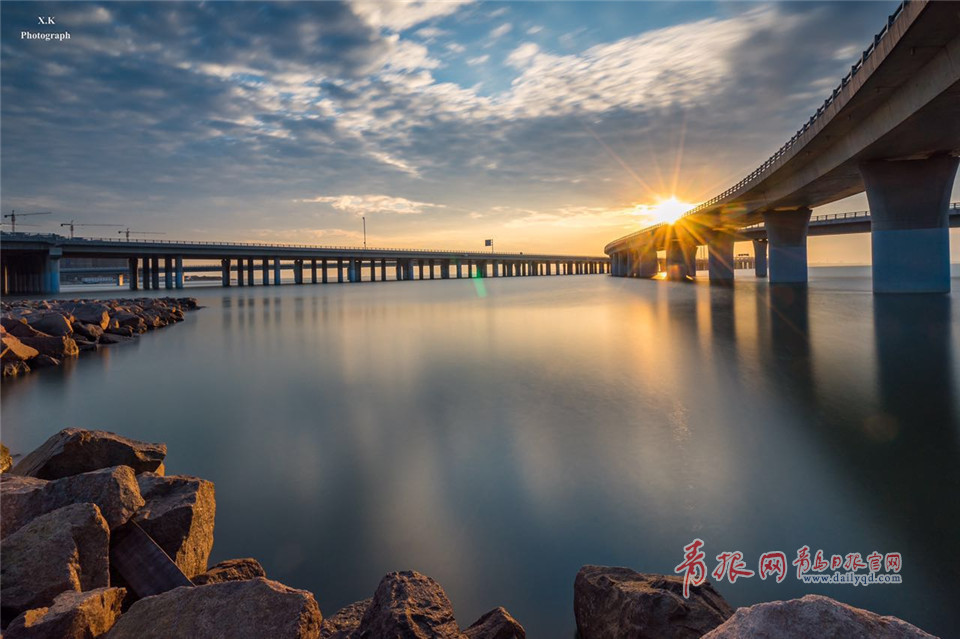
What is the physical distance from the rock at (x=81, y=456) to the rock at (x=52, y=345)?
15397 millimetres

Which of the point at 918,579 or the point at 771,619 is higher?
the point at 771,619

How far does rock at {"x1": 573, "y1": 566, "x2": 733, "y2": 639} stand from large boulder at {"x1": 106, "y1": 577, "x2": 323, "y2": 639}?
2.06 meters

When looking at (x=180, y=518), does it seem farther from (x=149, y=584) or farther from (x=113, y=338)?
(x=113, y=338)

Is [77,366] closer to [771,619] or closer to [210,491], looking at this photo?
[210,491]

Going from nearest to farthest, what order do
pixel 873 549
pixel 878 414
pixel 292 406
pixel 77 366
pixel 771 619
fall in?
pixel 771 619 < pixel 873 549 < pixel 878 414 < pixel 292 406 < pixel 77 366

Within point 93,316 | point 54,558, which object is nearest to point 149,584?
point 54,558

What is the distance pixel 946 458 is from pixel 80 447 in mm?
11858

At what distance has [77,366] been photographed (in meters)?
17.5

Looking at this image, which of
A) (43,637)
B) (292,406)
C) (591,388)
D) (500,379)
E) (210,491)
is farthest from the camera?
(500,379)

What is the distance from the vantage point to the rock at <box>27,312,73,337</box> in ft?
65.9

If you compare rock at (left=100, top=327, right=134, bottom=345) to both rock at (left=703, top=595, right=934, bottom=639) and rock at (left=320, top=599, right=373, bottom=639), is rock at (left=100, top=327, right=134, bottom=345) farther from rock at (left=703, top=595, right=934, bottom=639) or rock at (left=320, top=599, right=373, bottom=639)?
rock at (left=703, top=595, right=934, bottom=639)

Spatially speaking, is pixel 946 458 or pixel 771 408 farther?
pixel 771 408

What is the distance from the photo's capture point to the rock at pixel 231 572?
14.4 feet

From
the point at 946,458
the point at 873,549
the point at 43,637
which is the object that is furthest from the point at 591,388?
the point at 43,637
